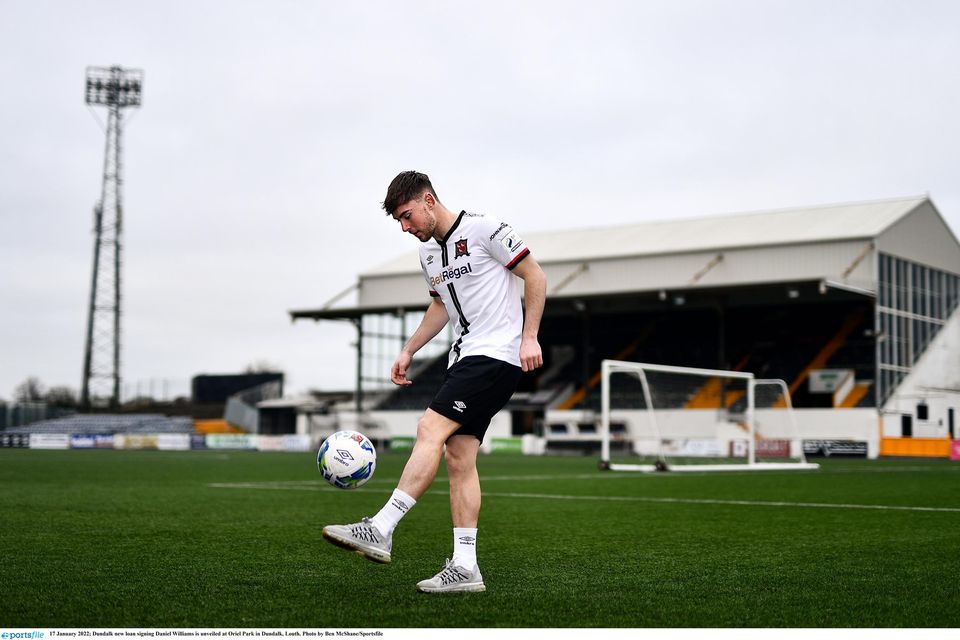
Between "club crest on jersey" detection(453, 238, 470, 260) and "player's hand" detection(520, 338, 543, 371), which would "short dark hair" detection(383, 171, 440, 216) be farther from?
"player's hand" detection(520, 338, 543, 371)

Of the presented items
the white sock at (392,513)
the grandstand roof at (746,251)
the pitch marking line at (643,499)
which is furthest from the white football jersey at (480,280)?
the grandstand roof at (746,251)

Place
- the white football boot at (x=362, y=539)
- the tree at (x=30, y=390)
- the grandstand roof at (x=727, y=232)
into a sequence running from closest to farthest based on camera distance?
the white football boot at (x=362, y=539), the grandstand roof at (x=727, y=232), the tree at (x=30, y=390)

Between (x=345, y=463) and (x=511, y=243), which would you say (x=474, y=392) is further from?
(x=345, y=463)

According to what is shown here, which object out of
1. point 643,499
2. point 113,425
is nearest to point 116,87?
point 113,425

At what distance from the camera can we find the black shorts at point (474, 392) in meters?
4.79

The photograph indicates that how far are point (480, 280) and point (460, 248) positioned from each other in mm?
173

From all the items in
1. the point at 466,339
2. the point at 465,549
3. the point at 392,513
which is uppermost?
the point at 466,339

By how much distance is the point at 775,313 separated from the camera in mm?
43000

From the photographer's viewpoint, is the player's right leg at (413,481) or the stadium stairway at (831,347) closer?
the player's right leg at (413,481)

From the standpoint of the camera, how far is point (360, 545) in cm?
453

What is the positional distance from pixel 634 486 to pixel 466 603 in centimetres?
1113

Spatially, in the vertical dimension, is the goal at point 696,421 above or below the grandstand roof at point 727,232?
below

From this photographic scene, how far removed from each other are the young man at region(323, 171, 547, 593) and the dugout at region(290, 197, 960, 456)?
32.5 metres

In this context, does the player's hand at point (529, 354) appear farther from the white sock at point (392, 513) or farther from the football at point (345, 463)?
the football at point (345, 463)
